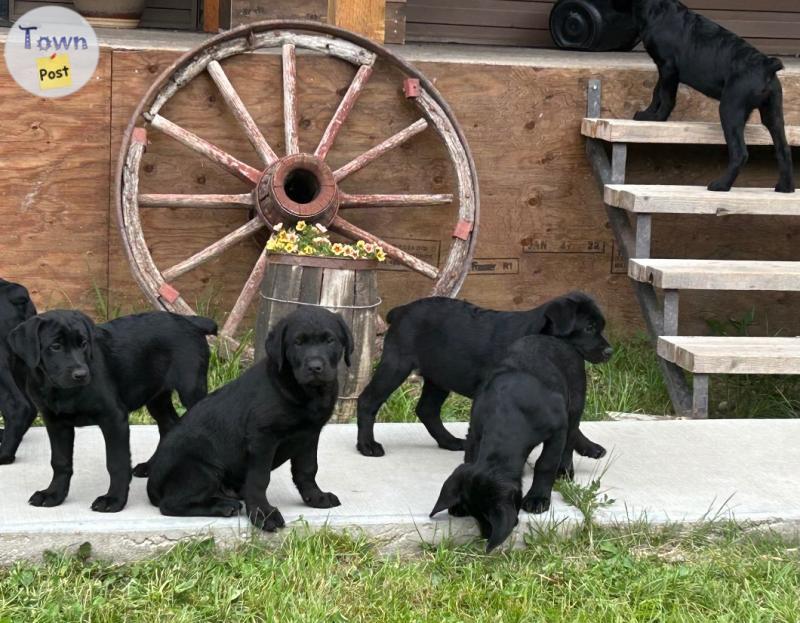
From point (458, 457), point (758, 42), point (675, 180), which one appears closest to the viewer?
point (458, 457)

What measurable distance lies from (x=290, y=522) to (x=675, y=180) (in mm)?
4173

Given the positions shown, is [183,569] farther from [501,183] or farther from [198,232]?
[501,183]

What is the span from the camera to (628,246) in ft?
23.1

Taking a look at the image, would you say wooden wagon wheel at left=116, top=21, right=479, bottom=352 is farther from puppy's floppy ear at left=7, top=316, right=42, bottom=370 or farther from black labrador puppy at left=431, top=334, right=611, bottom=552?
puppy's floppy ear at left=7, top=316, right=42, bottom=370

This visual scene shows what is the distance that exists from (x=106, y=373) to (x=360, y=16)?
346 centimetres

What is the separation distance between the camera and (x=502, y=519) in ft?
13.7

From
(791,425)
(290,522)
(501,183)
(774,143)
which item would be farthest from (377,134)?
(290,522)

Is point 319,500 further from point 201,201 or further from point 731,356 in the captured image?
point 201,201

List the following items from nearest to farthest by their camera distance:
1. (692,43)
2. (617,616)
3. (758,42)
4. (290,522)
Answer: (617,616)
(290,522)
(692,43)
(758,42)

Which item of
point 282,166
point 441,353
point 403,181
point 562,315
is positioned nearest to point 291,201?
point 282,166

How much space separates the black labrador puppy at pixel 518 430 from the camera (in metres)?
4.21

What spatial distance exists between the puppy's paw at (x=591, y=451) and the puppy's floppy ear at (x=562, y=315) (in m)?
0.64

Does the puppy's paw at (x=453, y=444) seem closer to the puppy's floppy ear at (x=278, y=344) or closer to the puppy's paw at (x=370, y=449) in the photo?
the puppy's paw at (x=370, y=449)

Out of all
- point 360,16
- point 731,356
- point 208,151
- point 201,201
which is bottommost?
point 731,356
